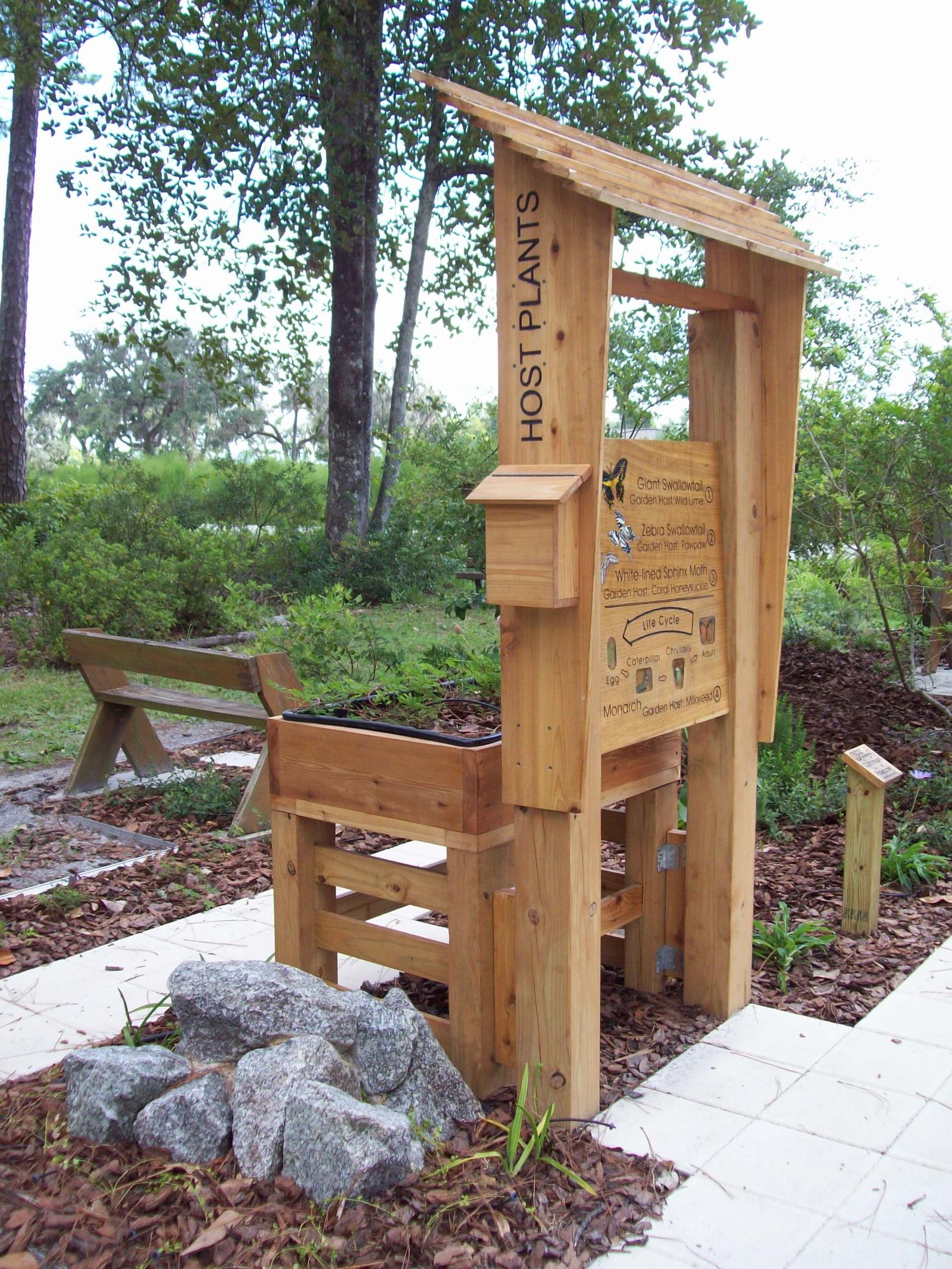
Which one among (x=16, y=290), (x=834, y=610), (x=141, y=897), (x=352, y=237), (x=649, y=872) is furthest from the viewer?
(x=16, y=290)

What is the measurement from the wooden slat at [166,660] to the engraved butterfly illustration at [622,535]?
9.03 feet

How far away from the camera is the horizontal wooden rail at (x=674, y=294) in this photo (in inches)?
114

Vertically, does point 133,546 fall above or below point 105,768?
above

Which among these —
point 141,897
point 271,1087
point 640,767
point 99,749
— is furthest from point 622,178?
point 99,749

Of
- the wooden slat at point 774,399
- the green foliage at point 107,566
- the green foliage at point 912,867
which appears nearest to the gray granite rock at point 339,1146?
the wooden slat at point 774,399

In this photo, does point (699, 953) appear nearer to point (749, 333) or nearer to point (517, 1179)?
point (517, 1179)

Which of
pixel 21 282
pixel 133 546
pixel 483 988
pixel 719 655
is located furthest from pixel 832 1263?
pixel 21 282

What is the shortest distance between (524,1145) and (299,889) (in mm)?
1055

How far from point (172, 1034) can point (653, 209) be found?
2549 millimetres

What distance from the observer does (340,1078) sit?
99.2 inches

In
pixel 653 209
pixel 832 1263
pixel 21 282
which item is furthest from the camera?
pixel 21 282

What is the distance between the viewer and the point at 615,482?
2742 millimetres

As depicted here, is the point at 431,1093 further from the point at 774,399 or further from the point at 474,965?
the point at 774,399

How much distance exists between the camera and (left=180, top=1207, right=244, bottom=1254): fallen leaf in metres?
2.17
